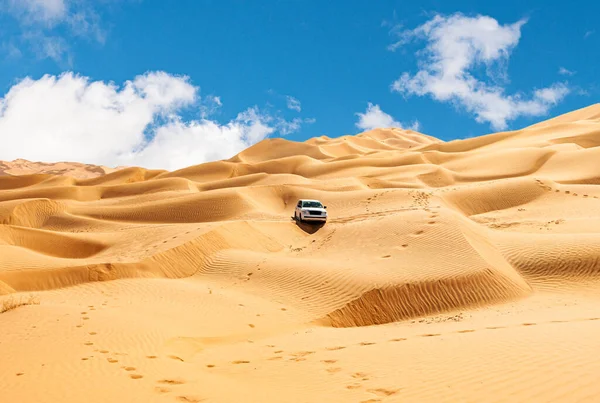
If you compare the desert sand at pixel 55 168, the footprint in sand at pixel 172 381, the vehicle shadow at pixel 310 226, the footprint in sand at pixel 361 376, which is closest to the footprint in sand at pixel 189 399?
the footprint in sand at pixel 172 381

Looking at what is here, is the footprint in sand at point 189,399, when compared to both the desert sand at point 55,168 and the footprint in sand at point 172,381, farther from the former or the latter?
the desert sand at point 55,168

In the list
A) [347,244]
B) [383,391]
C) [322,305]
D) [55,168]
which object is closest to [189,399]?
[383,391]

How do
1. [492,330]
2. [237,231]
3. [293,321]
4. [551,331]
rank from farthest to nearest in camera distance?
[237,231]
[293,321]
[492,330]
[551,331]

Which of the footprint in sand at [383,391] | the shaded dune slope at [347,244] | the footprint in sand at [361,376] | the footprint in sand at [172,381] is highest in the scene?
the shaded dune slope at [347,244]

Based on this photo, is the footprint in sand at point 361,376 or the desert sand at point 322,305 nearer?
the desert sand at point 322,305

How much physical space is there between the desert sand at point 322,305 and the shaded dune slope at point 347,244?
0.08 m

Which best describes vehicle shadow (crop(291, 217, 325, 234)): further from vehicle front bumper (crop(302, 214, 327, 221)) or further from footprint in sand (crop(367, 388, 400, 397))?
footprint in sand (crop(367, 388, 400, 397))

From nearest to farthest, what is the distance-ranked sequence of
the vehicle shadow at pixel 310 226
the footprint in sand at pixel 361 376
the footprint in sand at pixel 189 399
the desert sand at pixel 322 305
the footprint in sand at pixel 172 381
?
the footprint in sand at pixel 189 399 < the desert sand at pixel 322 305 < the footprint in sand at pixel 361 376 < the footprint in sand at pixel 172 381 < the vehicle shadow at pixel 310 226

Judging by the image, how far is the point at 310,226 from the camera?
86.7 feet

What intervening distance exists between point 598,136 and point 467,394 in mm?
68776

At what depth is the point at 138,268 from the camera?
17.4 meters

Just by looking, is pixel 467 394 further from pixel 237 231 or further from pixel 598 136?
pixel 598 136

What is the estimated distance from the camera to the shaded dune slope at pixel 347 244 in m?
14.6

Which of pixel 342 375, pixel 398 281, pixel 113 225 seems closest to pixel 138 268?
pixel 398 281
